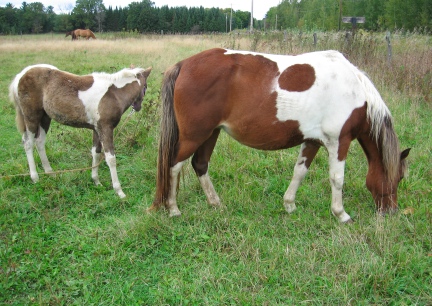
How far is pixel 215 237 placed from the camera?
336 cm

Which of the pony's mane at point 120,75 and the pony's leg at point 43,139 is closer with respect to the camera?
the pony's mane at point 120,75

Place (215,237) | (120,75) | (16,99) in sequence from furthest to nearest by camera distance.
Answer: (16,99) → (120,75) → (215,237)

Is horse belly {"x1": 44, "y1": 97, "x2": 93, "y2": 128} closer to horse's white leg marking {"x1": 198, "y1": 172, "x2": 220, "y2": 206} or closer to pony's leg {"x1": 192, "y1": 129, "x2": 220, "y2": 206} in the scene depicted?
pony's leg {"x1": 192, "y1": 129, "x2": 220, "y2": 206}

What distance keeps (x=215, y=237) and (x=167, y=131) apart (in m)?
1.20

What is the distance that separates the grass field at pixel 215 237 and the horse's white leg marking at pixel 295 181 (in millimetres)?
105


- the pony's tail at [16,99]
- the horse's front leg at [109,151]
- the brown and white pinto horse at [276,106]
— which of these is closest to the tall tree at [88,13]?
the pony's tail at [16,99]

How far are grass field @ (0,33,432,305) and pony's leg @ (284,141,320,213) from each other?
0.37 feet

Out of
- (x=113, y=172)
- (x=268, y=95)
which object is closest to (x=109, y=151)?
(x=113, y=172)

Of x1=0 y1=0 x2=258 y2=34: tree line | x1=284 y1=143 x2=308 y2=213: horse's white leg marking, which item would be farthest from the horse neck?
x1=0 y1=0 x2=258 y2=34: tree line

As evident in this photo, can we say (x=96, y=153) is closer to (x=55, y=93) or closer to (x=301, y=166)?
(x=55, y=93)

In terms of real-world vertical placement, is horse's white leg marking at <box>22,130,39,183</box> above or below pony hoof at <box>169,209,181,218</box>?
above

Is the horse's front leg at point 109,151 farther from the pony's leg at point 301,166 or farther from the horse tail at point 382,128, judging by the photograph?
the horse tail at point 382,128

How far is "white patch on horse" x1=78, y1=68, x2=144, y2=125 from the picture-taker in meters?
4.26

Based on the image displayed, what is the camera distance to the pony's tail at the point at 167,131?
364 centimetres
